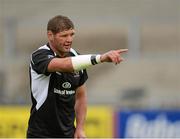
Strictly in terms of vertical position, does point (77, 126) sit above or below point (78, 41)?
above

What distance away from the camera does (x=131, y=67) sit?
1595cm

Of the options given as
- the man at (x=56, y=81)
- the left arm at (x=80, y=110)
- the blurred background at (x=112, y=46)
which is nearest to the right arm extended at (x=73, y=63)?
the man at (x=56, y=81)

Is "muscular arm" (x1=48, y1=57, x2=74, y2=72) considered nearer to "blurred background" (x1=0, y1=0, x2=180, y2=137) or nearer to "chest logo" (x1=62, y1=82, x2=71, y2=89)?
"chest logo" (x1=62, y1=82, x2=71, y2=89)

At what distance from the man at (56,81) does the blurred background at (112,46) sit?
18.5ft

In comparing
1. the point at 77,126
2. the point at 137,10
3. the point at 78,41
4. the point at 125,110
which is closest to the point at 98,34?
the point at 78,41

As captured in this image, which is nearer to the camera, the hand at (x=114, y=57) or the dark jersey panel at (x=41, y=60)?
the hand at (x=114, y=57)

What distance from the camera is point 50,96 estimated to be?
227 inches

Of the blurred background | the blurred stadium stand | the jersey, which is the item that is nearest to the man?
the jersey

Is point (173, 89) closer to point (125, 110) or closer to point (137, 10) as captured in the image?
point (137, 10)

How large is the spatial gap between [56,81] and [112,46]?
12300mm

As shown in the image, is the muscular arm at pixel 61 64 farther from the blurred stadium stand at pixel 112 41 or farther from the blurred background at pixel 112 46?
the blurred stadium stand at pixel 112 41

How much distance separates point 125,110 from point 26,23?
7.18 metres

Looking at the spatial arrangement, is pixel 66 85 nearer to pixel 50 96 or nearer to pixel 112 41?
pixel 50 96

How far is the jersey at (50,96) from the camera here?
5.73m
